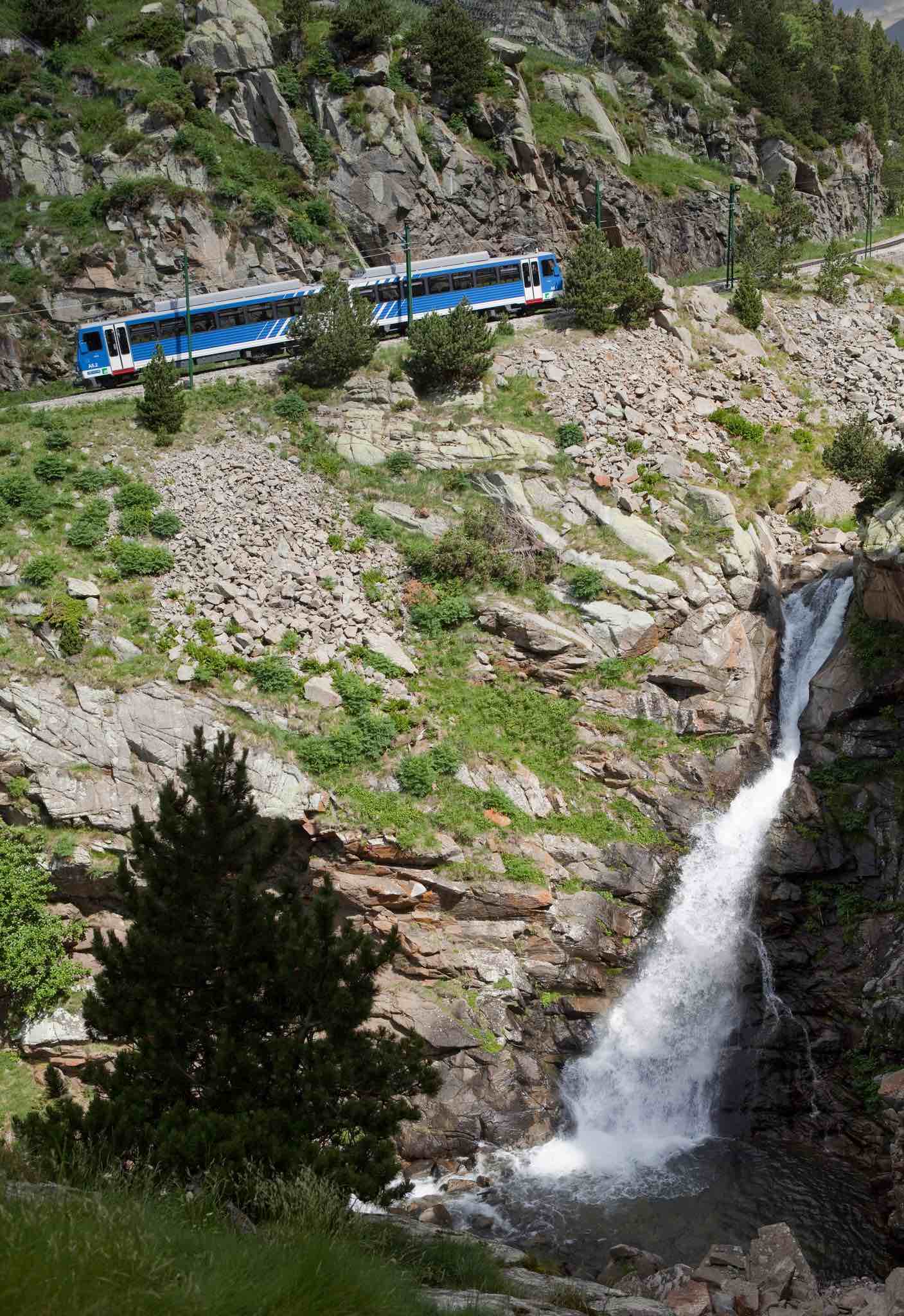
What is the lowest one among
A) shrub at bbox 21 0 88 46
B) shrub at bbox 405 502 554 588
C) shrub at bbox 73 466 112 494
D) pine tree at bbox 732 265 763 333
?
shrub at bbox 405 502 554 588

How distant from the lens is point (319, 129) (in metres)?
53.2

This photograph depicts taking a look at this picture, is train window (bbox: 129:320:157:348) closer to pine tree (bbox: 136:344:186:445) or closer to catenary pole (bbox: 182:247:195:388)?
catenary pole (bbox: 182:247:195:388)

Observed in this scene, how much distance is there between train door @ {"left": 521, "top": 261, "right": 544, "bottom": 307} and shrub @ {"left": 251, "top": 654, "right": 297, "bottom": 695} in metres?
24.8

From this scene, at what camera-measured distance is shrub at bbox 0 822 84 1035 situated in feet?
73.9

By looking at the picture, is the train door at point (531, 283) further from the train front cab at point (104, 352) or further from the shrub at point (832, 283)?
the train front cab at point (104, 352)

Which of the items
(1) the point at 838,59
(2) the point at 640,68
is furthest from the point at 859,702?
(1) the point at 838,59

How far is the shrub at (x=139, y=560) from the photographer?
29266mm

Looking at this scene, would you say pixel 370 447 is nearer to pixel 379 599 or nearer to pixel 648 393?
pixel 379 599

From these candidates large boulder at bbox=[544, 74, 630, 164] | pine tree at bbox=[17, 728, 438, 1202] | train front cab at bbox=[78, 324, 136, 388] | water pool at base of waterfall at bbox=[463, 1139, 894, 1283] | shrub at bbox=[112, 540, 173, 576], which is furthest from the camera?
large boulder at bbox=[544, 74, 630, 164]

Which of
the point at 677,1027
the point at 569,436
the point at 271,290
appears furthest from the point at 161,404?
the point at 677,1027

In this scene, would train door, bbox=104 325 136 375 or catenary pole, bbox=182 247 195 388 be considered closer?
catenary pole, bbox=182 247 195 388

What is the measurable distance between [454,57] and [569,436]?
34.1 meters

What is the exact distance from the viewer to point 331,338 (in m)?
37.5

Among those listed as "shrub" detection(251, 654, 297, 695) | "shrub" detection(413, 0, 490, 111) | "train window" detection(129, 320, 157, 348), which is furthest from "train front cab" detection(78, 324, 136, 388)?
"shrub" detection(413, 0, 490, 111)
